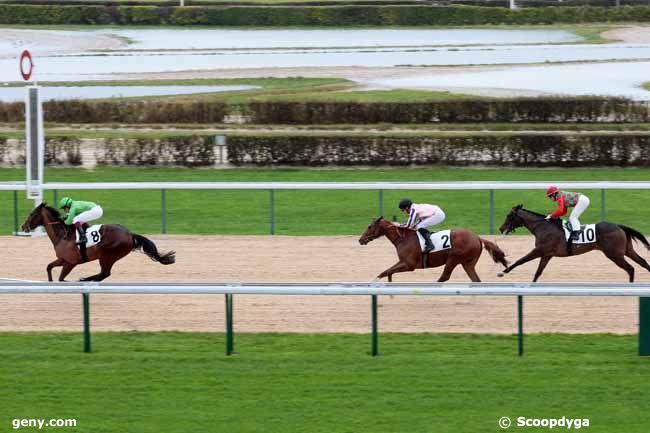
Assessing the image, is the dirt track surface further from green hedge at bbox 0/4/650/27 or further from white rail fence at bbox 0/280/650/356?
→ green hedge at bbox 0/4/650/27

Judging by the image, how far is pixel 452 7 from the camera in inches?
1510

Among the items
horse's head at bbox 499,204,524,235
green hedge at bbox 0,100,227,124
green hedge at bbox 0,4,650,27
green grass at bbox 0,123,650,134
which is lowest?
horse's head at bbox 499,204,524,235

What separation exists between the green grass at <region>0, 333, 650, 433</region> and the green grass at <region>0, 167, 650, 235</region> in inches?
223

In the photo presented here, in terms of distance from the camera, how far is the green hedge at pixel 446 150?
18609 mm

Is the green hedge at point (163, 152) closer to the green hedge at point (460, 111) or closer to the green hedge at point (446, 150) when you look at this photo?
the green hedge at point (446, 150)

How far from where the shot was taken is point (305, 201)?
1695cm

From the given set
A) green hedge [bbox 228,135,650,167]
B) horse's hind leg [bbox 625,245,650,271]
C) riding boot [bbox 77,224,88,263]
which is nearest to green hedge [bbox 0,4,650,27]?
green hedge [bbox 228,135,650,167]

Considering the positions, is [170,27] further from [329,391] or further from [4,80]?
[329,391]

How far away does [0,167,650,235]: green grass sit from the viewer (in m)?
15.4

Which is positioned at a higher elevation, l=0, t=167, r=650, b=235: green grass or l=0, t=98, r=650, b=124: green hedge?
l=0, t=98, r=650, b=124: green hedge

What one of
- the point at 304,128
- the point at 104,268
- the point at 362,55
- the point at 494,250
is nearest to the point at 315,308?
the point at 494,250

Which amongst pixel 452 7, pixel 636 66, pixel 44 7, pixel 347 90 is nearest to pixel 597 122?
pixel 347 90

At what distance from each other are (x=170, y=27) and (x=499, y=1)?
10053 millimetres

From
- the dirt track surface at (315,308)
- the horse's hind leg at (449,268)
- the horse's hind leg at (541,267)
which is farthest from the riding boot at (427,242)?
the horse's hind leg at (541,267)
